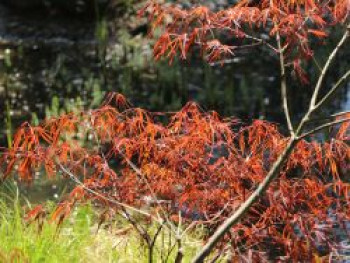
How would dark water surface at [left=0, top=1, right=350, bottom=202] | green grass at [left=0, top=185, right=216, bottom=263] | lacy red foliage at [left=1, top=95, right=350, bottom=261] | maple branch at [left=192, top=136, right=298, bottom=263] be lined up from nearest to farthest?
maple branch at [left=192, top=136, right=298, bottom=263], lacy red foliage at [left=1, top=95, right=350, bottom=261], green grass at [left=0, top=185, right=216, bottom=263], dark water surface at [left=0, top=1, right=350, bottom=202]

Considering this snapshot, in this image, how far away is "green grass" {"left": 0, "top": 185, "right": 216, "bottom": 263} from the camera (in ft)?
17.2

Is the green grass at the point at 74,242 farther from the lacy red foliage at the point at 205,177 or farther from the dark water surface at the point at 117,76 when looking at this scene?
the dark water surface at the point at 117,76

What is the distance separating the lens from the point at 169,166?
14.0ft

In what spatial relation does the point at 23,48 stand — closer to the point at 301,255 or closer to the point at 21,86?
the point at 21,86

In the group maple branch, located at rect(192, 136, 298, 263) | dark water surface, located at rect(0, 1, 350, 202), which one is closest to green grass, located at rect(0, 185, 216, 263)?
maple branch, located at rect(192, 136, 298, 263)

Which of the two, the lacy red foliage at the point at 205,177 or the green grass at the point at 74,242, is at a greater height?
the lacy red foliage at the point at 205,177

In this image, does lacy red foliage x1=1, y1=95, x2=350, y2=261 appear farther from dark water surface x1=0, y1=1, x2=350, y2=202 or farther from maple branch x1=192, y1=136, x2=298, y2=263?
dark water surface x1=0, y1=1, x2=350, y2=202

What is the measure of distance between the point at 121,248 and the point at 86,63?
22.9ft

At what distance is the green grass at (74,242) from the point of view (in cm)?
525

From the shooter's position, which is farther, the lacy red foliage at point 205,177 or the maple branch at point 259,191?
the lacy red foliage at point 205,177

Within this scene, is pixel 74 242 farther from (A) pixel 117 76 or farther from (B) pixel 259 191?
(A) pixel 117 76

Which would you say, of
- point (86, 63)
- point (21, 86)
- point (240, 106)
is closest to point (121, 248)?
point (240, 106)

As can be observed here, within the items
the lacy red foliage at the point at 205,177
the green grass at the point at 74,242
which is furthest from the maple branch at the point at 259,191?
the green grass at the point at 74,242

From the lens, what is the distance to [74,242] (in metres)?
5.62
